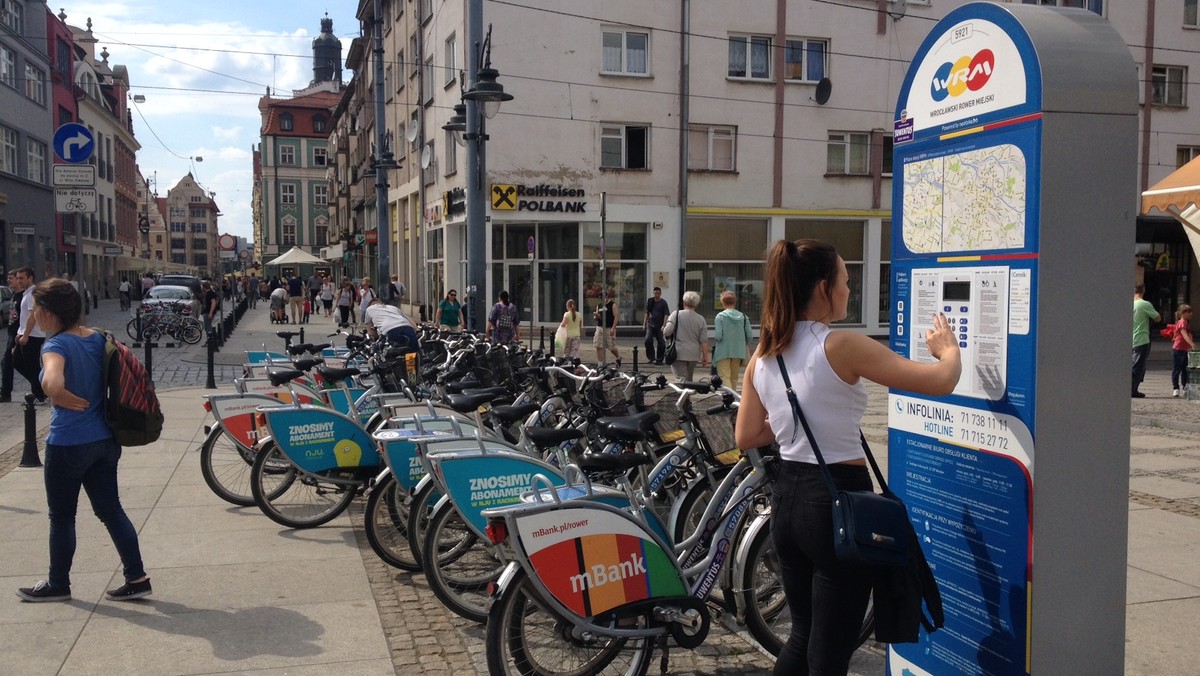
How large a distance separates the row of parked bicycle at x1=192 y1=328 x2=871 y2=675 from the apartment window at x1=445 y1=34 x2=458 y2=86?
914 inches

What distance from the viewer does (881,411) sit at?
46.6 feet

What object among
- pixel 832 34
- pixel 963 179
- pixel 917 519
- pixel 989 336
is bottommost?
pixel 917 519

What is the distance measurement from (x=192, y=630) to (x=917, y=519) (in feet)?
11.3

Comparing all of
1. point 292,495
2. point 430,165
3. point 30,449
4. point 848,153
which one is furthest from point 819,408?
point 430,165

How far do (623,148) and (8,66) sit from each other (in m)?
27.8

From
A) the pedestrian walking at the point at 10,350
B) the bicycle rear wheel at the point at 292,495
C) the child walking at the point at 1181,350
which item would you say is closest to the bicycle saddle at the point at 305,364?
the bicycle rear wheel at the point at 292,495

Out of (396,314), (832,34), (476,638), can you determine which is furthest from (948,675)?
(832,34)

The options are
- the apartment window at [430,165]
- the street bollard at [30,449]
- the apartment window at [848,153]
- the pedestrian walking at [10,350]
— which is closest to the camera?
the street bollard at [30,449]

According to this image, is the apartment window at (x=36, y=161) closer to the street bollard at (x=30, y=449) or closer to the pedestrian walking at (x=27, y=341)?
the pedestrian walking at (x=27, y=341)

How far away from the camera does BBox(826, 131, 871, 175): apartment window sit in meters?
29.9

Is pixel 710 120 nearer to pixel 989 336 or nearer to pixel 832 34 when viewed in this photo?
pixel 832 34

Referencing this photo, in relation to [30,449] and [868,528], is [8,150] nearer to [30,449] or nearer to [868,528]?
[30,449]

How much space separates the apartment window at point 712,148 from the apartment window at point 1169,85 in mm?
13852

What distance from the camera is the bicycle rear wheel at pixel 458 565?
17.0 feet
